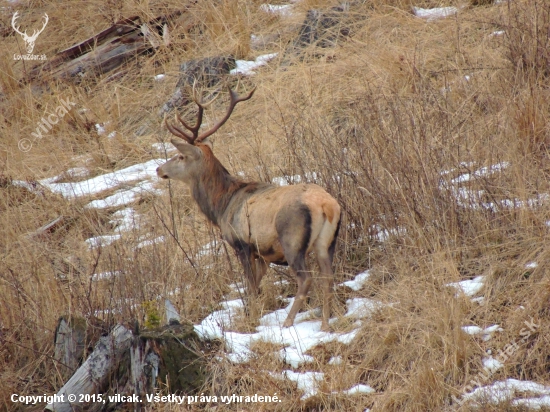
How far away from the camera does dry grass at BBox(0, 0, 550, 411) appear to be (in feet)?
17.8

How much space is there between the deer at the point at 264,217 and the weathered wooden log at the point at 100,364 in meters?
1.31

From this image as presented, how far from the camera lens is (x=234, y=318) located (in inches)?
252

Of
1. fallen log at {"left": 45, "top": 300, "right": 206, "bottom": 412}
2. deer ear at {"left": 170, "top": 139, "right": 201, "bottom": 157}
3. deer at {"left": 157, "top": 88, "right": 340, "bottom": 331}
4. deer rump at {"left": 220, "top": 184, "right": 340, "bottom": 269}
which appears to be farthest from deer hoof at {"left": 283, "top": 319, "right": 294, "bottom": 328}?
deer ear at {"left": 170, "top": 139, "right": 201, "bottom": 157}

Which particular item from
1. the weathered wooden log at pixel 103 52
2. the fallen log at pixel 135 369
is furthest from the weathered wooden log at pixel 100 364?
the weathered wooden log at pixel 103 52

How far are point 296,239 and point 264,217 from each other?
502mm

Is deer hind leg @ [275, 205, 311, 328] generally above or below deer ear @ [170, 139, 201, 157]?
below

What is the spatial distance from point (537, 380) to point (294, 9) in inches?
369

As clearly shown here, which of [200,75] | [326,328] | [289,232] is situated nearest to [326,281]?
[326,328]

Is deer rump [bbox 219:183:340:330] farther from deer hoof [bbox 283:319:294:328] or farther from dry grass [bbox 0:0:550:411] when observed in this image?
dry grass [bbox 0:0:550:411]

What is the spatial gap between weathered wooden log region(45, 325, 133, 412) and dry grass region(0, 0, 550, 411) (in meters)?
0.47

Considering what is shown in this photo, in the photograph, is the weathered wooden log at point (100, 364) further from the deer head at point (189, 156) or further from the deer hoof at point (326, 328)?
the deer head at point (189, 156)

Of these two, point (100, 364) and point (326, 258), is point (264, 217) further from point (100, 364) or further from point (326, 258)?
point (100, 364)

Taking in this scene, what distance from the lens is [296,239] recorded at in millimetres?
6023

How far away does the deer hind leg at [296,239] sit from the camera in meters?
5.98
